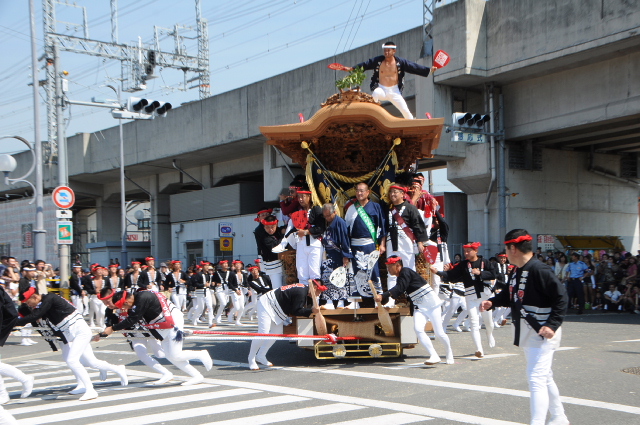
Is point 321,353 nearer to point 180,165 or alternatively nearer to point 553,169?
point 553,169

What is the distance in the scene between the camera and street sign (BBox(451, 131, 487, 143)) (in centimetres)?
2278

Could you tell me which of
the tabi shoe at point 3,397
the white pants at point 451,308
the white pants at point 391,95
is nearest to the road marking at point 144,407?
the tabi shoe at point 3,397

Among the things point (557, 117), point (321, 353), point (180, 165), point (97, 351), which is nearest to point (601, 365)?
point (321, 353)

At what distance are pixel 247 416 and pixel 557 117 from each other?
19.2 m

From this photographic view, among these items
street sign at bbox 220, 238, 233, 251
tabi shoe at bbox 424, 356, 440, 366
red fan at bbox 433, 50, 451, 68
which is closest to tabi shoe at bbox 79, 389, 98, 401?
tabi shoe at bbox 424, 356, 440, 366

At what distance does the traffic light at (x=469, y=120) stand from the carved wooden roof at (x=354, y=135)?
33.5ft

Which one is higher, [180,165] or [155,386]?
[180,165]

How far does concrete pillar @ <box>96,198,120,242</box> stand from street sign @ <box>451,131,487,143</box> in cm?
3188

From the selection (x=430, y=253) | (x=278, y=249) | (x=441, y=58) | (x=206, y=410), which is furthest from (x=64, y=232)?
(x=206, y=410)

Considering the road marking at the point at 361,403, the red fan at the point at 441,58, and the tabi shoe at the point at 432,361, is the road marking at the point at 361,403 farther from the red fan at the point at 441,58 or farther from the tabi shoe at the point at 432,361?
the red fan at the point at 441,58

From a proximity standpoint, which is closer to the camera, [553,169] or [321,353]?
[321,353]

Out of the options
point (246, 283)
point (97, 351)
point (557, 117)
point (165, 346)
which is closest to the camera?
point (165, 346)

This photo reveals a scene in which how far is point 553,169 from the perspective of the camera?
2689cm

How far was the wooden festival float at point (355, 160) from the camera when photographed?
35.6ft
